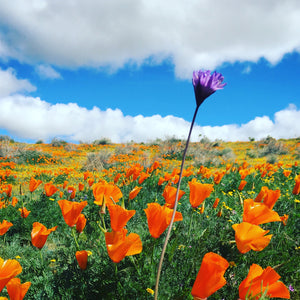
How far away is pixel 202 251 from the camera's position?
1.67 m

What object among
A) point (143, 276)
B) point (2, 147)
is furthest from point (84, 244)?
point (2, 147)

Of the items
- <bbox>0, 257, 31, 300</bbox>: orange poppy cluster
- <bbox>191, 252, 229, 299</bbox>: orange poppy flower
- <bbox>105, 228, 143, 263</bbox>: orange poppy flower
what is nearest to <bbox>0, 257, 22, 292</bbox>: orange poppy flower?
<bbox>0, 257, 31, 300</bbox>: orange poppy cluster

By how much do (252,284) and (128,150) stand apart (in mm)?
13546

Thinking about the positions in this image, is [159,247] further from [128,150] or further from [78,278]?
[128,150]

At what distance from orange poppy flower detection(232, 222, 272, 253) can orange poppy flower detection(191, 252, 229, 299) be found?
10.4 inches

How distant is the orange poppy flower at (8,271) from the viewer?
801mm

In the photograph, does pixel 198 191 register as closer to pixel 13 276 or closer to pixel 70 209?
pixel 70 209

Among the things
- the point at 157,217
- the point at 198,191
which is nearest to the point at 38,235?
the point at 157,217

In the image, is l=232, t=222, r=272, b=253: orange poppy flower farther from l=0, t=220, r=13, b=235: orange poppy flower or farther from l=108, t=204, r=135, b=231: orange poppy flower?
l=0, t=220, r=13, b=235: orange poppy flower

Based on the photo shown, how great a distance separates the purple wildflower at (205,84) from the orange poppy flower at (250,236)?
0.56 metres

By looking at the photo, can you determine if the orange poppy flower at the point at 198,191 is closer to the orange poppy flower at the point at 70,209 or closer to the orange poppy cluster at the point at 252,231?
the orange poppy cluster at the point at 252,231

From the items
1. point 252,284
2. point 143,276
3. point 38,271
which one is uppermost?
point 252,284

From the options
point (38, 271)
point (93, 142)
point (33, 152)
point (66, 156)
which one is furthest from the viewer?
point (93, 142)

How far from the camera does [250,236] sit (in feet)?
3.23
